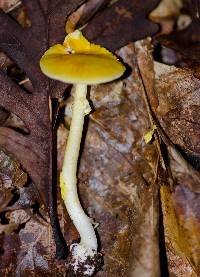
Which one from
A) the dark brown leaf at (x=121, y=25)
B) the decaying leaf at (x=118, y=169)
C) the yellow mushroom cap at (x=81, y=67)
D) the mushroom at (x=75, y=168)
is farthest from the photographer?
the dark brown leaf at (x=121, y=25)

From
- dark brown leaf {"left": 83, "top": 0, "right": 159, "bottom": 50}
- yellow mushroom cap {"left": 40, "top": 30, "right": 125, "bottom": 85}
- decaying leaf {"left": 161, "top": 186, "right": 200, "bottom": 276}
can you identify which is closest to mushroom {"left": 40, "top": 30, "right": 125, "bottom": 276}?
yellow mushroom cap {"left": 40, "top": 30, "right": 125, "bottom": 85}

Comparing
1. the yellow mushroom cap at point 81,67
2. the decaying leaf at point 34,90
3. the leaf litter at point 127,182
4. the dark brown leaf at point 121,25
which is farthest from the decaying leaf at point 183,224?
the dark brown leaf at point 121,25

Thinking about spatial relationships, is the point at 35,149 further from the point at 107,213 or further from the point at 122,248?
the point at 122,248

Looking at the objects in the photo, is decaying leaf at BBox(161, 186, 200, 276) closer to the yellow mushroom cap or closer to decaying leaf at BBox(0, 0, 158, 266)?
decaying leaf at BBox(0, 0, 158, 266)

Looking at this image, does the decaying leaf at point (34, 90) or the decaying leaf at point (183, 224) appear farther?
the decaying leaf at point (34, 90)

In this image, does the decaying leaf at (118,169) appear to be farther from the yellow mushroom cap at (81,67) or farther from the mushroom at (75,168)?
the yellow mushroom cap at (81,67)

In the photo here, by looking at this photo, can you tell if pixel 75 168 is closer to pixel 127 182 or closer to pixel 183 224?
pixel 127 182

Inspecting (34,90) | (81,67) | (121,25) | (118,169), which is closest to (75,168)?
(118,169)

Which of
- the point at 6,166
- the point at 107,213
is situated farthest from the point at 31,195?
the point at 107,213
